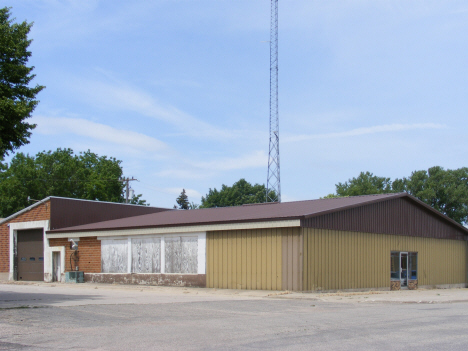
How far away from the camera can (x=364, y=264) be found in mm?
28547

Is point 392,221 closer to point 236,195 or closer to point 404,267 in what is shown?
point 404,267

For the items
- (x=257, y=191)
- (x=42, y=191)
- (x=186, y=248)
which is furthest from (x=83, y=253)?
(x=257, y=191)

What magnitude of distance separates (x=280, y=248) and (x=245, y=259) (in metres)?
2.03

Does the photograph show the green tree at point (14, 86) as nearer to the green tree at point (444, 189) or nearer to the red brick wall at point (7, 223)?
the red brick wall at point (7, 223)

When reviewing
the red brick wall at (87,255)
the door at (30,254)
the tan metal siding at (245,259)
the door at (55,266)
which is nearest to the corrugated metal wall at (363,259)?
the tan metal siding at (245,259)

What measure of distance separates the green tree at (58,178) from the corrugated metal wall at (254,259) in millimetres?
51872

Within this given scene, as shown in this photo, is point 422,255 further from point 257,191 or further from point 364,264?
point 257,191

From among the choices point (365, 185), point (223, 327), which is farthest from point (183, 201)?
point (223, 327)

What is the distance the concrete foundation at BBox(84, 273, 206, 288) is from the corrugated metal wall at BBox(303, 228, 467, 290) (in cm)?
592

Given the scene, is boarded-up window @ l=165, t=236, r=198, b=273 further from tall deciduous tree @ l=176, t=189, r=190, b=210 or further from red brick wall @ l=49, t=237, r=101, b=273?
tall deciduous tree @ l=176, t=189, r=190, b=210

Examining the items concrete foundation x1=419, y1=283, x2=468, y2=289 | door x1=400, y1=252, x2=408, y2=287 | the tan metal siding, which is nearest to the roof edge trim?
the tan metal siding

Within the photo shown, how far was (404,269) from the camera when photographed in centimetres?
3241

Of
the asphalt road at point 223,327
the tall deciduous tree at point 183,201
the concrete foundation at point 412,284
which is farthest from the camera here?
the tall deciduous tree at point 183,201

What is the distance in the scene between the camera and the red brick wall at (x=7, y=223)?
3697cm
